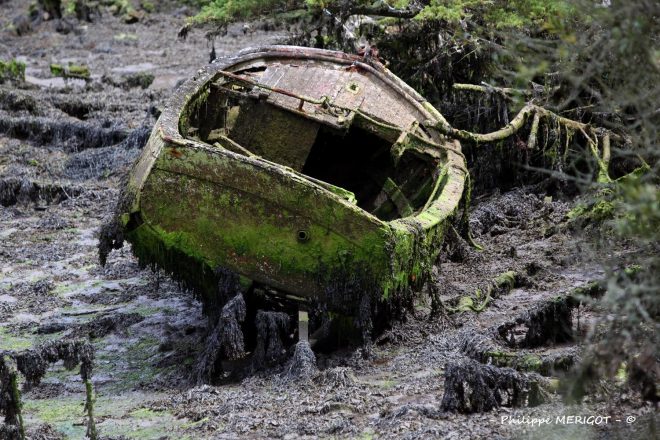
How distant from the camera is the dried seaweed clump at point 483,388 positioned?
6.52 m

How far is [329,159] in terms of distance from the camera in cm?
1151

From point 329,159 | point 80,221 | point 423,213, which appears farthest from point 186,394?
point 80,221

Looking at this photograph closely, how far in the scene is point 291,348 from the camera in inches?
324

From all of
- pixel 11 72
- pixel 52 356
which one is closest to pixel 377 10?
pixel 52 356

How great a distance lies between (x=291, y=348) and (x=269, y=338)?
26 cm

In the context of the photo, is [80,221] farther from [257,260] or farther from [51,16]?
[51,16]

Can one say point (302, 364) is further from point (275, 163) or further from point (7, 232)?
point (7, 232)

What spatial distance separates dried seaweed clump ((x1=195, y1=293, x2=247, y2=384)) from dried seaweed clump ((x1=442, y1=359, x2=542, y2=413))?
1.93m

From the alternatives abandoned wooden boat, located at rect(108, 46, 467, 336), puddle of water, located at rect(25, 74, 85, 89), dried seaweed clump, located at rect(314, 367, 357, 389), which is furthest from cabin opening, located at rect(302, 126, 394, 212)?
puddle of water, located at rect(25, 74, 85, 89)

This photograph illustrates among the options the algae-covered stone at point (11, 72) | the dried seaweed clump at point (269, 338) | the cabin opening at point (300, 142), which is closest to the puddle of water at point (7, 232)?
the cabin opening at point (300, 142)

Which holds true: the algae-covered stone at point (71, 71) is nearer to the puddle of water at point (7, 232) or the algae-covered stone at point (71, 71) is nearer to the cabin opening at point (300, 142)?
the puddle of water at point (7, 232)

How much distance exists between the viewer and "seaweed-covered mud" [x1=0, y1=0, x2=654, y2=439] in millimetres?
6566

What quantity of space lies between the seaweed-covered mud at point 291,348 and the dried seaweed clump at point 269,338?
9 centimetres

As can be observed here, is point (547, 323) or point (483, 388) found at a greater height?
point (547, 323)
